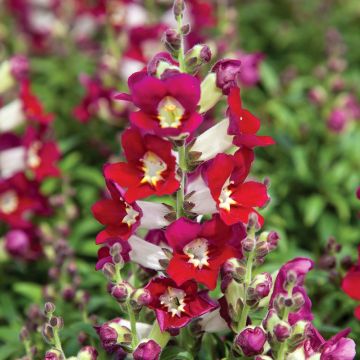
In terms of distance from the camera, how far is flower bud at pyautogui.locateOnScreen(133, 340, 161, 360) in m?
2.17

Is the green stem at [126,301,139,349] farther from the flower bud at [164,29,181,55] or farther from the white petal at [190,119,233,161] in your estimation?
the flower bud at [164,29,181,55]

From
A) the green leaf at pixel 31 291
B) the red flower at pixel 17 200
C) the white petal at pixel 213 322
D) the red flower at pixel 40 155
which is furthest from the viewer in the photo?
the red flower at pixel 40 155

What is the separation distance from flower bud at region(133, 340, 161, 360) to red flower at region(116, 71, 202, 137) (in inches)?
22.4

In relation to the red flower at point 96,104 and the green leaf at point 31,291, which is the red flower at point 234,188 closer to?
the green leaf at point 31,291

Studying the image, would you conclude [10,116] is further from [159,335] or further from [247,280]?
[247,280]

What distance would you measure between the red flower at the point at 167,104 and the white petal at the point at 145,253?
1.12 feet

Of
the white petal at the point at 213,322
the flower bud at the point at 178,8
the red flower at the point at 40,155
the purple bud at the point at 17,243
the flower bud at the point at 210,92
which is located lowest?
the purple bud at the point at 17,243

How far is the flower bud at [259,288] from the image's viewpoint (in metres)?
2.16

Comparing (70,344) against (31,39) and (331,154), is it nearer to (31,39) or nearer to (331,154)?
(331,154)

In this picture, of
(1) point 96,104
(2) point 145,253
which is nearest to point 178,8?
(2) point 145,253

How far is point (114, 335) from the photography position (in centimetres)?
221

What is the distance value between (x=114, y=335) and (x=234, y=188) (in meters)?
0.54

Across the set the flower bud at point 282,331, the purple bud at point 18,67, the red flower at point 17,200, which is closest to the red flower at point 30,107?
the purple bud at point 18,67

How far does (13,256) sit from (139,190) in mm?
1586
